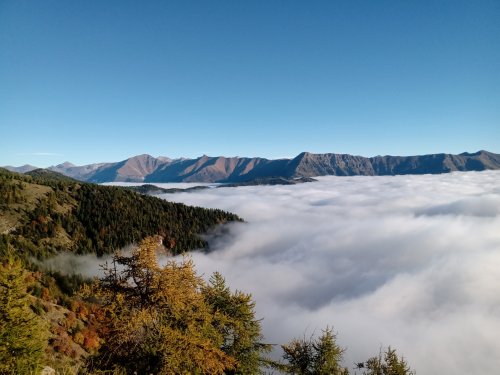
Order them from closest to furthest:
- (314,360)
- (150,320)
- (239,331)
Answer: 1. (150,320)
2. (239,331)
3. (314,360)

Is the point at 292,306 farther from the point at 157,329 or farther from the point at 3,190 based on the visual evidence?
the point at 157,329

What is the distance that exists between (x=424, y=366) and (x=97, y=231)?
653ft

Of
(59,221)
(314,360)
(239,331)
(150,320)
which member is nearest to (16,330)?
(150,320)

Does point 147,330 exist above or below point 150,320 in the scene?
below

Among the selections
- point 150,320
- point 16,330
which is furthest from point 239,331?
point 16,330

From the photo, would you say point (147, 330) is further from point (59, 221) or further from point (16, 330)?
point (59, 221)

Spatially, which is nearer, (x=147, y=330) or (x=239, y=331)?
(x=147, y=330)

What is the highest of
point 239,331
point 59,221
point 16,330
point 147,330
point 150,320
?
point 150,320

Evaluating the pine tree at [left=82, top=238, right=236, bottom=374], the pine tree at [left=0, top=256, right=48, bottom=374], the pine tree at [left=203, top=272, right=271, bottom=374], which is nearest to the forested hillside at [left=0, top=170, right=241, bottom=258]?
the pine tree at [left=203, top=272, right=271, bottom=374]

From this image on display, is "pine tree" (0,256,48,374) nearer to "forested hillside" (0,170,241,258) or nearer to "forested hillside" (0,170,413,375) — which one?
"forested hillside" (0,170,413,375)

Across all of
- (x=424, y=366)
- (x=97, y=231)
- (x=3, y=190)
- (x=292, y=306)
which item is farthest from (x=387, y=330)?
(x=3, y=190)

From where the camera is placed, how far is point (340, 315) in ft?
638

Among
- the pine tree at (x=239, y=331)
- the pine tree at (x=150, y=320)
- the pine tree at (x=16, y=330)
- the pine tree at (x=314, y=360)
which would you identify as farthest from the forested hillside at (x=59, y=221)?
the pine tree at (x=150, y=320)

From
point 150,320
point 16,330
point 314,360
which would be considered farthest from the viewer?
point 314,360
